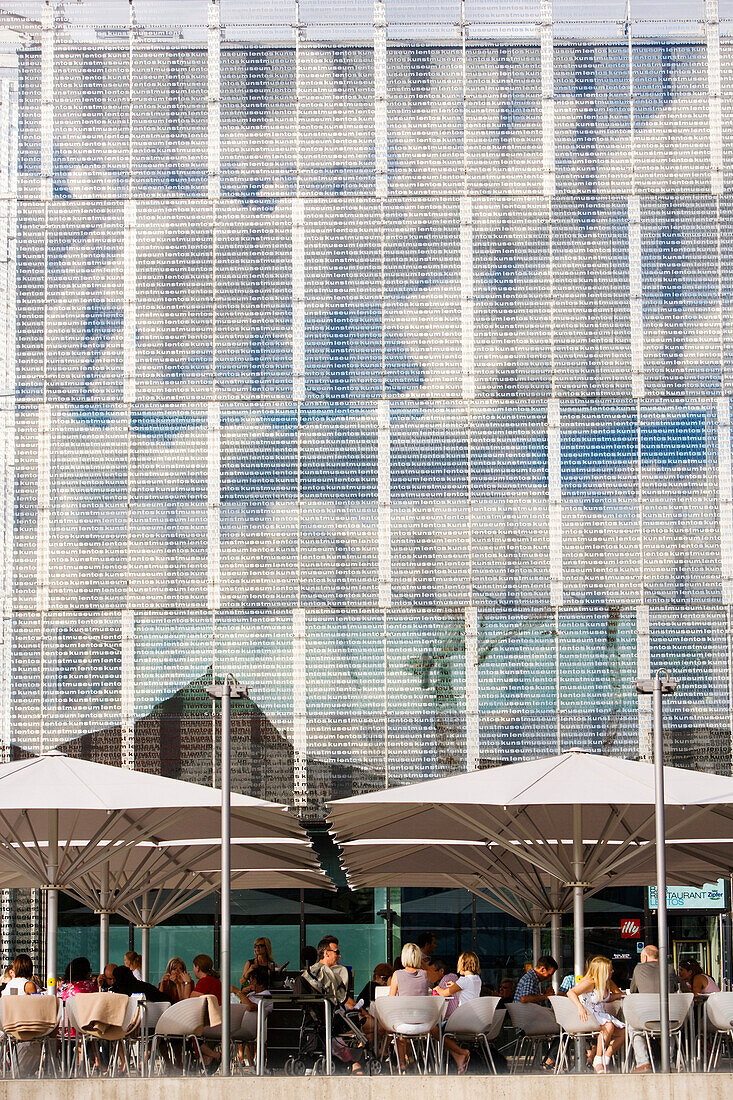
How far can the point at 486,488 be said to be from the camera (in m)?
21.8

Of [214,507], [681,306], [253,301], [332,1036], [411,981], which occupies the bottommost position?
[332,1036]

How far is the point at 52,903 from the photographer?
1320cm

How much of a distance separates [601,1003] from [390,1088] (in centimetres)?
257

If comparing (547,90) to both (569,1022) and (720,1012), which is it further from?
(569,1022)

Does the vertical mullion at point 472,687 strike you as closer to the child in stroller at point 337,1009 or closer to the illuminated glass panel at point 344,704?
the illuminated glass panel at point 344,704

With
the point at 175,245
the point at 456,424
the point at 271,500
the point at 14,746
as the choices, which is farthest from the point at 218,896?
the point at 175,245

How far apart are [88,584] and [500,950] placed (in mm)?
7761

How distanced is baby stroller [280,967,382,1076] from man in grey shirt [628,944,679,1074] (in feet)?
6.70

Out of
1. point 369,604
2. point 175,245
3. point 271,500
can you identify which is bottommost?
point 369,604

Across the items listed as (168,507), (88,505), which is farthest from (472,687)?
(88,505)

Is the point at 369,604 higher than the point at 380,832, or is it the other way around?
the point at 369,604

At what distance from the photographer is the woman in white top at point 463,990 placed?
1303cm

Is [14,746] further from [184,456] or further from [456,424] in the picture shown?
[456,424]

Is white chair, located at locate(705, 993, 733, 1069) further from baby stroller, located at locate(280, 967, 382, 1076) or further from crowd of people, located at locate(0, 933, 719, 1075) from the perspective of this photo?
baby stroller, located at locate(280, 967, 382, 1076)
